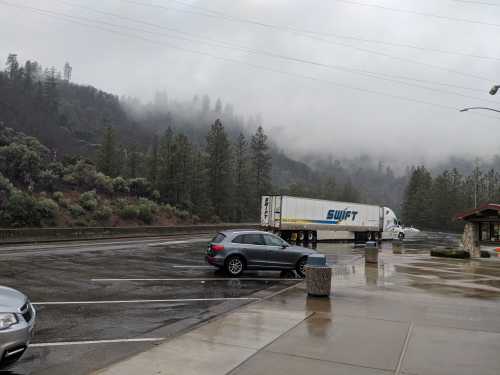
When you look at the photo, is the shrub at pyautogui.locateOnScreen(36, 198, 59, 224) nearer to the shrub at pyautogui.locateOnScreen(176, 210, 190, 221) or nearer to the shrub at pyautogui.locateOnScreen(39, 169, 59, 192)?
the shrub at pyautogui.locateOnScreen(39, 169, 59, 192)

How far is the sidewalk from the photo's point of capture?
625 centimetres

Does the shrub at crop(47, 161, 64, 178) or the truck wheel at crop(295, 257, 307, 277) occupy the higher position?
the shrub at crop(47, 161, 64, 178)

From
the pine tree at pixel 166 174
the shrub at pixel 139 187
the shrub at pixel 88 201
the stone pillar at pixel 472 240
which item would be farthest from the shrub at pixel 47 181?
the stone pillar at pixel 472 240

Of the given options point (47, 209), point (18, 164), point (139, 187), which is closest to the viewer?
point (47, 209)

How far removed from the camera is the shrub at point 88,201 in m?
41.7

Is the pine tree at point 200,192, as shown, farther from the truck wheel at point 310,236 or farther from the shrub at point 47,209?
the shrub at point 47,209

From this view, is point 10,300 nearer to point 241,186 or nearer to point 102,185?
point 102,185

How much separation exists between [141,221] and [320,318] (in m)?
40.2

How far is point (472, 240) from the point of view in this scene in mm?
28750

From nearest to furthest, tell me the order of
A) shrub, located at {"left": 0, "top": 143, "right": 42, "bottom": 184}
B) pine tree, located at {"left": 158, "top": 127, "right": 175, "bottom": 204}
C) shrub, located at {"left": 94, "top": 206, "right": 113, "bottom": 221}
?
1. shrub, located at {"left": 0, "top": 143, "right": 42, "bottom": 184}
2. shrub, located at {"left": 94, "top": 206, "right": 113, "bottom": 221}
3. pine tree, located at {"left": 158, "top": 127, "right": 175, "bottom": 204}

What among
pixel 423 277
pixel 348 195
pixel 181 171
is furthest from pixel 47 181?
pixel 348 195

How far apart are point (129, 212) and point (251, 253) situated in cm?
3223

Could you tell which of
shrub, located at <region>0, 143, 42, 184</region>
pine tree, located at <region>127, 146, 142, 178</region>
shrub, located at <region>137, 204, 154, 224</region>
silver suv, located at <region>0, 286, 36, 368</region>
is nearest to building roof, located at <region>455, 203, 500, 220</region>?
silver suv, located at <region>0, 286, 36, 368</region>

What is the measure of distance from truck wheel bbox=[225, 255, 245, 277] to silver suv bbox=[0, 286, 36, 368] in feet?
32.4
